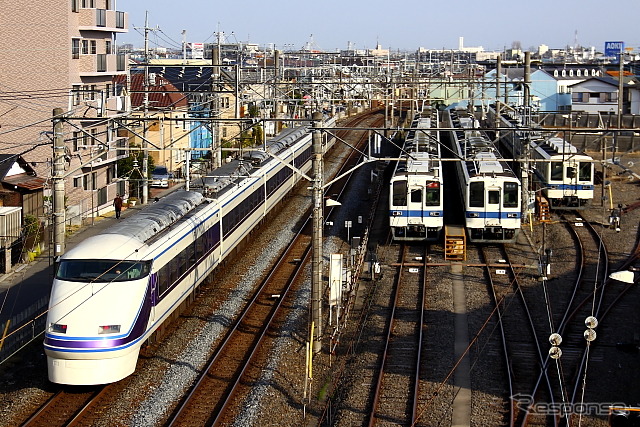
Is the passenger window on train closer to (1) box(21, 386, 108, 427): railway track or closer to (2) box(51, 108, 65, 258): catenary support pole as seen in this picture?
(2) box(51, 108, 65, 258): catenary support pole

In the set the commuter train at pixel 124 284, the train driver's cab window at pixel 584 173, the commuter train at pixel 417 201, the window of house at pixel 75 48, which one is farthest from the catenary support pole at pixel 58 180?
the train driver's cab window at pixel 584 173

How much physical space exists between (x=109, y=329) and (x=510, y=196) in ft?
35.2

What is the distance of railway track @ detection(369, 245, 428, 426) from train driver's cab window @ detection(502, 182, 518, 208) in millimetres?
2498

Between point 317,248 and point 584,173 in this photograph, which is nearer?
point 317,248

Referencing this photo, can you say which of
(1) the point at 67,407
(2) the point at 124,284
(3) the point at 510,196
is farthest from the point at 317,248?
(3) the point at 510,196

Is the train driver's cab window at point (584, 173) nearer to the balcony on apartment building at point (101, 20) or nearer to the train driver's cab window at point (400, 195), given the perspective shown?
the train driver's cab window at point (400, 195)

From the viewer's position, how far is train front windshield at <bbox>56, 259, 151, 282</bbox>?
1053 cm

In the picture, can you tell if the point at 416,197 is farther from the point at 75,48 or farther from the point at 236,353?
the point at 75,48

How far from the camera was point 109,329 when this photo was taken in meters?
10.1

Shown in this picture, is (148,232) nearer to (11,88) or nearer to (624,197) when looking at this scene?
(11,88)

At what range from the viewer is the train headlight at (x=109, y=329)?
33.0 ft

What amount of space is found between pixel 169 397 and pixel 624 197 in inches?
770

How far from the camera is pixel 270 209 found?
71.5ft

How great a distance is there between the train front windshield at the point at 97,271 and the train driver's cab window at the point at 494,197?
9717 millimetres
